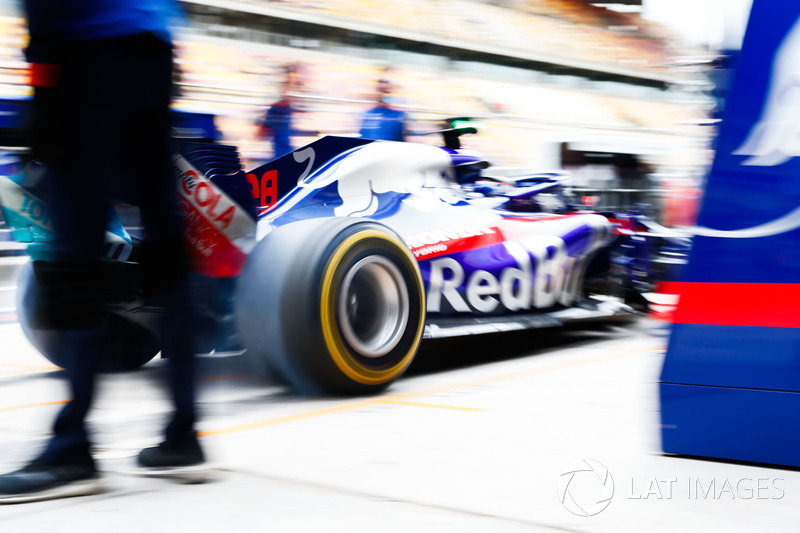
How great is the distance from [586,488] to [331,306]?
1423mm

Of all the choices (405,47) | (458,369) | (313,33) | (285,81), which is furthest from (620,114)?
(458,369)

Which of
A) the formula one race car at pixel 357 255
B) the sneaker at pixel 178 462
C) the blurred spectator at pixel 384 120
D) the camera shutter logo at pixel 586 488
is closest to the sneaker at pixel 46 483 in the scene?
the sneaker at pixel 178 462

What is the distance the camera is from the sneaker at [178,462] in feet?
7.25

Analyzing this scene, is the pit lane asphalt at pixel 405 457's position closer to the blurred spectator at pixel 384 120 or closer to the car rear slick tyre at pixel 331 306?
the car rear slick tyre at pixel 331 306

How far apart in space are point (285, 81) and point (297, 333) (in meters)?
5.31

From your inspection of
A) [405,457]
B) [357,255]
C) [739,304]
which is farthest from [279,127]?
[739,304]

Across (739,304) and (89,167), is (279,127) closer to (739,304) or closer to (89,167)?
(89,167)

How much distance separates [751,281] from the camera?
2262mm

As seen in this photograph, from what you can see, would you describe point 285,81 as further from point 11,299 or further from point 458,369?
point 458,369

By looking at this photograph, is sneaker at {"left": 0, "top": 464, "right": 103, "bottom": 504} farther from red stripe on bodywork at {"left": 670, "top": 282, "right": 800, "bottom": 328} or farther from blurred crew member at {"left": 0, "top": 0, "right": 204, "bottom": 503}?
red stripe on bodywork at {"left": 670, "top": 282, "right": 800, "bottom": 328}

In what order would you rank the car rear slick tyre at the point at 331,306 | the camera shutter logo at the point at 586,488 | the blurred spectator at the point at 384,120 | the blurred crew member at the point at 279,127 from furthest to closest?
the blurred crew member at the point at 279,127 → the blurred spectator at the point at 384,120 → the car rear slick tyre at the point at 331,306 → the camera shutter logo at the point at 586,488

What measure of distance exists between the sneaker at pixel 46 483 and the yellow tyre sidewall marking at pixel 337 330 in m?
1.33

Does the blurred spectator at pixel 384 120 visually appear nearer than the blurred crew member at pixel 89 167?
No

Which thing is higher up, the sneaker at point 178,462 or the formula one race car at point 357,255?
the formula one race car at point 357,255
